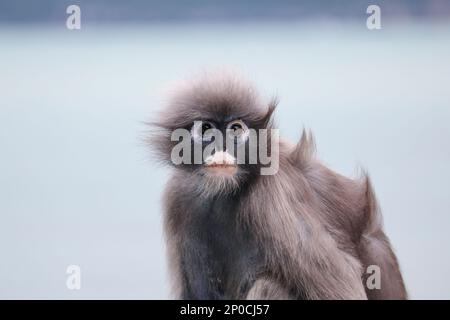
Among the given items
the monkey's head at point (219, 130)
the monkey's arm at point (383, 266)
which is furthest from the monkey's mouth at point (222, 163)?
the monkey's arm at point (383, 266)

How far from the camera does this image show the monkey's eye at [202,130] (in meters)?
2.90

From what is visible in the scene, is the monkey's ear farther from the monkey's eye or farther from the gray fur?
the monkey's eye

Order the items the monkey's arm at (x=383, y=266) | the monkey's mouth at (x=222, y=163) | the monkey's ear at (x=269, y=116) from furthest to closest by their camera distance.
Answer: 1. the monkey's arm at (x=383, y=266)
2. the monkey's ear at (x=269, y=116)
3. the monkey's mouth at (x=222, y=163)

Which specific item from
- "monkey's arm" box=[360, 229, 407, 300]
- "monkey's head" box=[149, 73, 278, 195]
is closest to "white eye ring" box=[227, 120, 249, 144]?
"monkey's head" box=[149, 73, 278, 195]

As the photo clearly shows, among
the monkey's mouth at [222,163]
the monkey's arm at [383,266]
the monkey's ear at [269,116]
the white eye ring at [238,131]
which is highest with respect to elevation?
the monkey's ear at [269,116]

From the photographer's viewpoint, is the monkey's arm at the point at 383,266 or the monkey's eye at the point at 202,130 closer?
the monkey's eye at the point at 202,130

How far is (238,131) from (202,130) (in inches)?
5.5

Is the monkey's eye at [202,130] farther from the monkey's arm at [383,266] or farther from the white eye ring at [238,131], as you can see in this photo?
the monkey's arm at [383,266]

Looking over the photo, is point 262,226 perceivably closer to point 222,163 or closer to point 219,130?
point 222,163

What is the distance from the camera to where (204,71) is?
3.03 meters

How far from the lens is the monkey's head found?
2.89 meters

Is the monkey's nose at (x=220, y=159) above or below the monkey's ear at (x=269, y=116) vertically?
below
